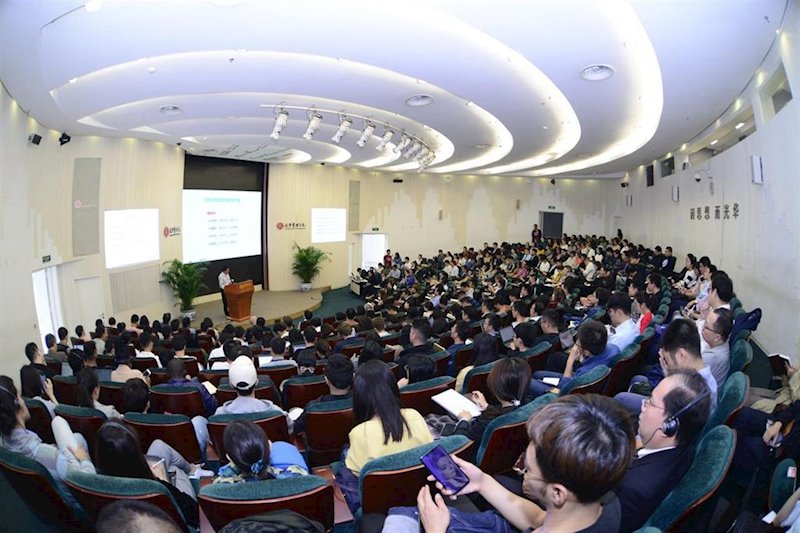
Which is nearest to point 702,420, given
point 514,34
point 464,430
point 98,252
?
point 464,430

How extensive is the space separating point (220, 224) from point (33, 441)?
1234 centimetres

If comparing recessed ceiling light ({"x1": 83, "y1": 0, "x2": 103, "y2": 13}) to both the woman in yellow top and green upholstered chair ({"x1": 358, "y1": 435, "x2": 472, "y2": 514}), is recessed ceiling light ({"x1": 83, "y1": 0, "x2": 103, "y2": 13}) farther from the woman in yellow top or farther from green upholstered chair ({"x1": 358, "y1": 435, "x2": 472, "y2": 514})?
green upholstered chair ({"x1": 358, "y1": 435, "x2": 472, "y2": 514})

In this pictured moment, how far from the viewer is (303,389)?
4.11 metres

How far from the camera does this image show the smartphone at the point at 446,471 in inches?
61.9

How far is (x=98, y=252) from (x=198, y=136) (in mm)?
3306

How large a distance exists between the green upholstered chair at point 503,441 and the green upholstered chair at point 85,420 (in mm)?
2637

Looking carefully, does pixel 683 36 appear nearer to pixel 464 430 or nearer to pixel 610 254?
pixel 464 430

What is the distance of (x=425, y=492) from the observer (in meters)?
1.60

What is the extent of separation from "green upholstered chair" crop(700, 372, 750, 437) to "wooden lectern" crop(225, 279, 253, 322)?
36.7 feet

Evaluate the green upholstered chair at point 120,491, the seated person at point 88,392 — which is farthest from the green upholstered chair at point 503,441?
the seated person at point 88,392

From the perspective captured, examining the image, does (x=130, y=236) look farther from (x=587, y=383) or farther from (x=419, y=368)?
(x=587, y=383)

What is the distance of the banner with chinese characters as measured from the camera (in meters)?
8.45

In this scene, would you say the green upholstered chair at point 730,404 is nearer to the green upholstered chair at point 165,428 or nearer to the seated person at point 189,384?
the green upholstered chair at point 165,428

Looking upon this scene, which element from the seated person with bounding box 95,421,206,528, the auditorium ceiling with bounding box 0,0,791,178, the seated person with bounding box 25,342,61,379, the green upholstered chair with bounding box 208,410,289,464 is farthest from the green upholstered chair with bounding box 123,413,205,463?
the auditorium ceiling with bounding box 0,0,791,178
